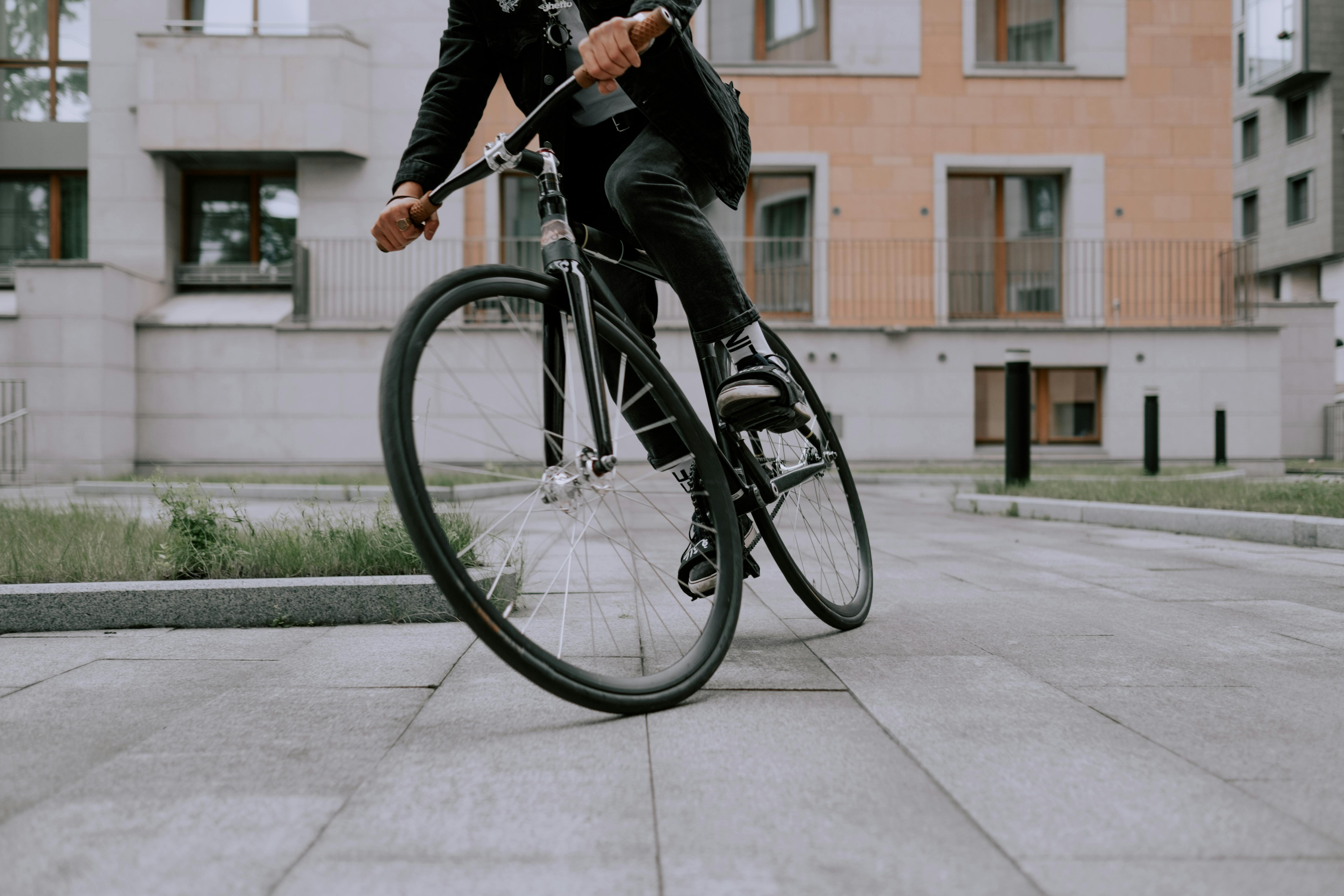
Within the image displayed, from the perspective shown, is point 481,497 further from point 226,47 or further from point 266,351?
point 226,47

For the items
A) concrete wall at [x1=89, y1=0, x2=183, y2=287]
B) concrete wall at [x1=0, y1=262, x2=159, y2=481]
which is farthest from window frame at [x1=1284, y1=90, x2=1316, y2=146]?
concrete wall at [x1=0, y1=262, x2=159, y2=481]

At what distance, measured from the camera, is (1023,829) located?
1.36m

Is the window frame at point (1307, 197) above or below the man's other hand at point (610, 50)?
above

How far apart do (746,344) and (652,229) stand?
382 mm

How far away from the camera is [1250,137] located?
32.9 m

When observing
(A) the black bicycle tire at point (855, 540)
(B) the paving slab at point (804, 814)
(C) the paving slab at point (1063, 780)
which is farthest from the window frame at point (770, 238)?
(B) the paving slab at point (804, 814)

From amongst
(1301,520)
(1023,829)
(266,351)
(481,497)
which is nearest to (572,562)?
(1023,829)

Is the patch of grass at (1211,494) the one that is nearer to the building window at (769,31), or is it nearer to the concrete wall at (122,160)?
the building window at (769,31)

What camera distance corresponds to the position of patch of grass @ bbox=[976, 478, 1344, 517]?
5730 millimetres

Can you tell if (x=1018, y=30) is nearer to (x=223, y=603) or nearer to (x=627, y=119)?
(x=627, y=119)

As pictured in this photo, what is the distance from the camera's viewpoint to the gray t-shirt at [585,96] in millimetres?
2348

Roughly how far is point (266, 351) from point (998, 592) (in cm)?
1270

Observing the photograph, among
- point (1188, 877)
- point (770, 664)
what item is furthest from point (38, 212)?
point (1188, 877)

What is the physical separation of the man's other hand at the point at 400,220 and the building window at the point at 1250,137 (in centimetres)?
3731
